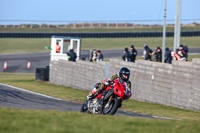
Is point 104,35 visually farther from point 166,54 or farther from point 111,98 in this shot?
point 111,98

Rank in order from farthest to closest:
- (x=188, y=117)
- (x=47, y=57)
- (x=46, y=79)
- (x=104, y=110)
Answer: (x=47, y=57), (x=46, y=79), (x=188, y=117), (x=104, y=110)

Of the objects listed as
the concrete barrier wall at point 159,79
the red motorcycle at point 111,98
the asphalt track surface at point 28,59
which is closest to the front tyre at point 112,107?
the red motorcycle at point 111,98

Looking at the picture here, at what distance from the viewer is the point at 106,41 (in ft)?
207

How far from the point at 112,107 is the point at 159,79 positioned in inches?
314

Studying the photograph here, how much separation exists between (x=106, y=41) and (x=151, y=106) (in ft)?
150

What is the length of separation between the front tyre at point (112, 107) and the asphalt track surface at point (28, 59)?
91.7ft

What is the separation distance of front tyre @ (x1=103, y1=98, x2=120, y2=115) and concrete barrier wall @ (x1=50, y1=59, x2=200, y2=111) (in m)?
6.00

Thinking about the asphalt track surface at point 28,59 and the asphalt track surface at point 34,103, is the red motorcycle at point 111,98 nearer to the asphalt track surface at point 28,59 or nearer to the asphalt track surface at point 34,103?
the asphalt track surface at point 34,103

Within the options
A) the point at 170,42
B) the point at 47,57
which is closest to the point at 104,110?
the point at 47,57

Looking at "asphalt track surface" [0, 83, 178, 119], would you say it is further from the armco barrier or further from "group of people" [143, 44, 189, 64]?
the armco barrier

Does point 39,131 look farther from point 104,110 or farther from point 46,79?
point 46,79

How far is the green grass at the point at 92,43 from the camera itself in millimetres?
58344

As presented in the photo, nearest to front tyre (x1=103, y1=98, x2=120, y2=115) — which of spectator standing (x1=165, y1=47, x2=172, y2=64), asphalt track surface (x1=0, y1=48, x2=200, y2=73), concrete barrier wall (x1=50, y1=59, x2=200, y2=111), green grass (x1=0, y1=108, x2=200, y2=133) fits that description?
green grass (x1=0, y1=108, x2=200, y2=133)

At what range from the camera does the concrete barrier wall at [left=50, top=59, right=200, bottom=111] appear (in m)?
16.5
